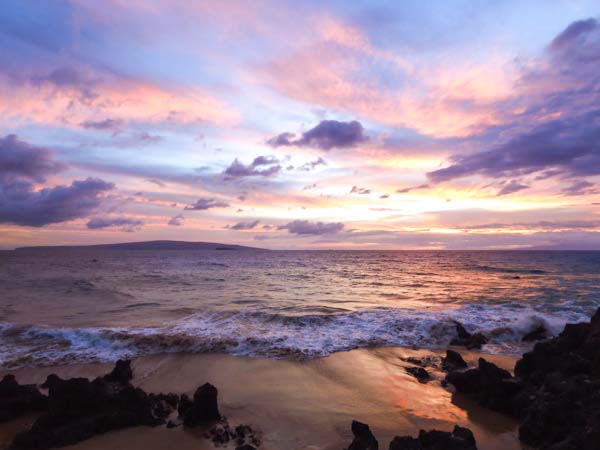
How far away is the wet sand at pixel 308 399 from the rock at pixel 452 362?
63 centimetres

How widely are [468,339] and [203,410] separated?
37.9 ft

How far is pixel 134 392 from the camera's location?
25.6 ft

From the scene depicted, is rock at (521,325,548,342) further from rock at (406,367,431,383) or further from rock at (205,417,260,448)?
rock at (205,417,260,448)

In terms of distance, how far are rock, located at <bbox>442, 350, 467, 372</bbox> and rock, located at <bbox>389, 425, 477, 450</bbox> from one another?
585 centimetres

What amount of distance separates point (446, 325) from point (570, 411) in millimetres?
9851

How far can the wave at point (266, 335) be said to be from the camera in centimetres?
1267

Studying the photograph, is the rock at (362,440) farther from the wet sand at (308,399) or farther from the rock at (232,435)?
the rock at (232,435)

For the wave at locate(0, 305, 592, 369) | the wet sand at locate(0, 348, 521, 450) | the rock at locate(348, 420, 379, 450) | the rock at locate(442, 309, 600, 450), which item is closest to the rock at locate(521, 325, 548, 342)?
the wave at locate(0, 305, 592, 369)

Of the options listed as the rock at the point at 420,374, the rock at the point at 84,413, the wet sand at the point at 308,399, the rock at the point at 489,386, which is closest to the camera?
the rock at the point at 84,413

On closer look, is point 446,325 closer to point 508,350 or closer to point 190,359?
point 508,350

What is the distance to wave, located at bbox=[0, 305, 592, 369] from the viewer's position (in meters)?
12.7

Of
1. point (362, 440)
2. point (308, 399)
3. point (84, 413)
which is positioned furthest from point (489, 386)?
point (84, 413)

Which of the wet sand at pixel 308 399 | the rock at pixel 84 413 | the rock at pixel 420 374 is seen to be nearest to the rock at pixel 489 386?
the wet sand at pixel 308 399

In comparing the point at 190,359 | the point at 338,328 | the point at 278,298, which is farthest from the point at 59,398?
the point at 278,298
